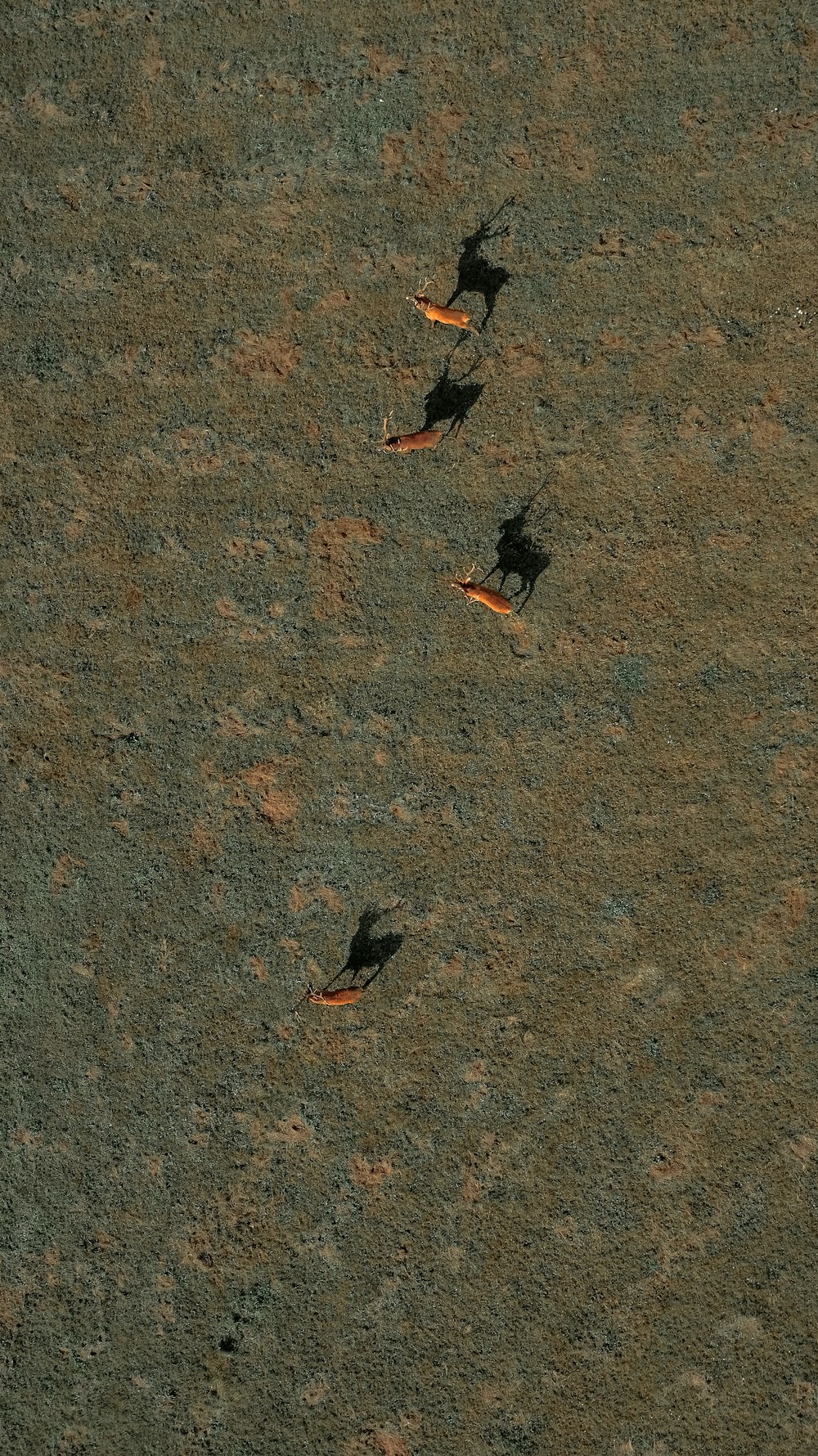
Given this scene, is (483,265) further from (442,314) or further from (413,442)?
(413,442)

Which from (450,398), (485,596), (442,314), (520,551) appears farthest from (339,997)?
(442,314)

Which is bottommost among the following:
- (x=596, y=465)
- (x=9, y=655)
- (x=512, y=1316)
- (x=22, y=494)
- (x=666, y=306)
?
(x=512, y=1316)

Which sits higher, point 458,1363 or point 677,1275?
point 677,1275

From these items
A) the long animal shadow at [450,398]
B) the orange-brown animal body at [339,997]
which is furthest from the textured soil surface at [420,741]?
the orange-brown animal body at [339,997]

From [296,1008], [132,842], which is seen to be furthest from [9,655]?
[296,1008]

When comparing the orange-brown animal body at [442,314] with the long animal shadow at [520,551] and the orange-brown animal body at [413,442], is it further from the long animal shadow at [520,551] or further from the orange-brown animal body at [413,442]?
the long animal shadow at [520,551]

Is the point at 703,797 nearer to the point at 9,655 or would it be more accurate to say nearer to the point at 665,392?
the point at 665,392
